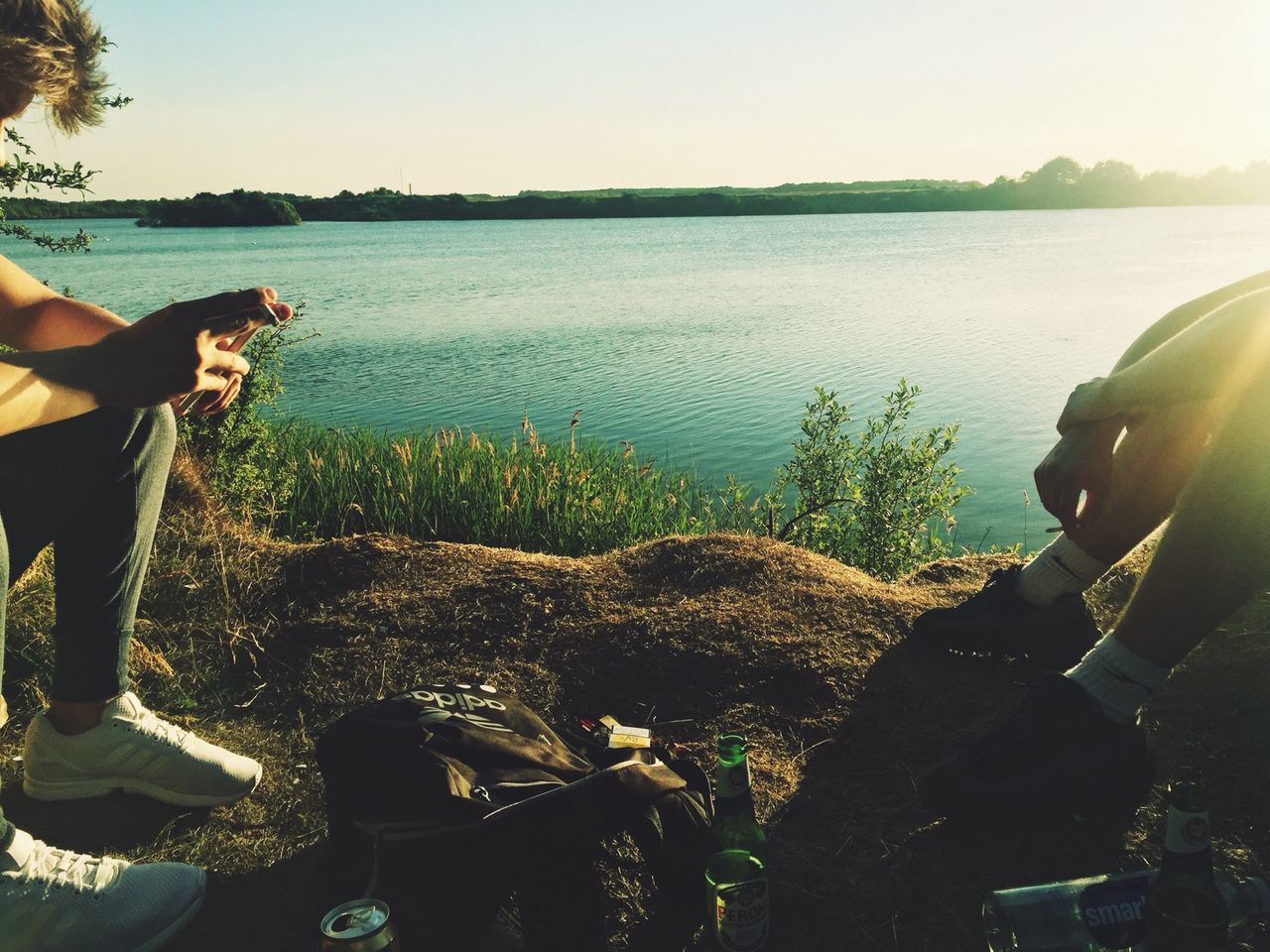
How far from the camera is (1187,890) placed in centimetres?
152

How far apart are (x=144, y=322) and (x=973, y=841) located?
232 cm

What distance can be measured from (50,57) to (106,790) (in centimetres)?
186

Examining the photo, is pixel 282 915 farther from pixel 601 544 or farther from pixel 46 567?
pixel 601 544

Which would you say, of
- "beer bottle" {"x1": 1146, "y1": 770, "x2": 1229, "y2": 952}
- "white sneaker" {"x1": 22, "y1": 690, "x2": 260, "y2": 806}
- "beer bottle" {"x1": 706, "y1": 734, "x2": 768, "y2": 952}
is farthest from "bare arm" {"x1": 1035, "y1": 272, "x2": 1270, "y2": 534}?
"white sneaker" {"x1": 22, "y1": 690, "x2": 260, "y2": 806}

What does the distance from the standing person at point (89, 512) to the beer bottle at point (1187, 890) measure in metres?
1.97

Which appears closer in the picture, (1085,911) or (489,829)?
(1085,911)

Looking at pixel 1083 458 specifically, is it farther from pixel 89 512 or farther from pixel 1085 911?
pixel 89 512

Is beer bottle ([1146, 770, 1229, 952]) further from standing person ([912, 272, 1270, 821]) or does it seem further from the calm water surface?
the calm water surface

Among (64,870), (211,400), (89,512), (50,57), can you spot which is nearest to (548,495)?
(211,400)

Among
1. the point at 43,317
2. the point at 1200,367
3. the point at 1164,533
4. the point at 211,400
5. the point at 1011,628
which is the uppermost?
the point at 43,317

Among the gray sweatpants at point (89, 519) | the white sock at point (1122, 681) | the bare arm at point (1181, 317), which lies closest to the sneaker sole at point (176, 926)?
the gray sweatpants at point (89, 519)

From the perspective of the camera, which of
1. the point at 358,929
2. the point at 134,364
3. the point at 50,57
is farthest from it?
the point at 50,57

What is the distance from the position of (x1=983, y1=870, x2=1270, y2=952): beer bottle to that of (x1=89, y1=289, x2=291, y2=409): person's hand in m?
2.09

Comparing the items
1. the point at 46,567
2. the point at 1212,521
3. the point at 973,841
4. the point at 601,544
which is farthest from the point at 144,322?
the point at 601,544
